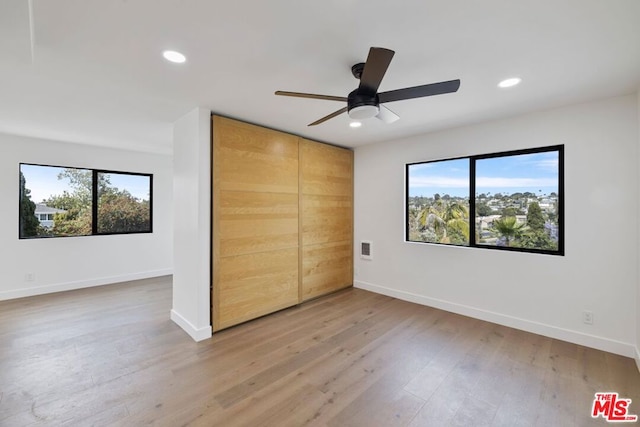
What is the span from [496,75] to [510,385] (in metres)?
2.44

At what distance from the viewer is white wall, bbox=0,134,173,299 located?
4.03 metres

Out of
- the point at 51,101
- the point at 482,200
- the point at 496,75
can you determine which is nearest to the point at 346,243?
the point at 482,200

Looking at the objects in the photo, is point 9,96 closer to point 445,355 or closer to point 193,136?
point 193,136

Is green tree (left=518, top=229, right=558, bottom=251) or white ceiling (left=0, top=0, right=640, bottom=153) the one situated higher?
white ceiling (left=0, top=0, right=640, bottom=153)

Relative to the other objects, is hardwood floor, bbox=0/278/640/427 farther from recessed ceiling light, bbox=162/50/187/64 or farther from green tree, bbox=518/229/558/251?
recessed ceiling light, bbox=162/50/187/64

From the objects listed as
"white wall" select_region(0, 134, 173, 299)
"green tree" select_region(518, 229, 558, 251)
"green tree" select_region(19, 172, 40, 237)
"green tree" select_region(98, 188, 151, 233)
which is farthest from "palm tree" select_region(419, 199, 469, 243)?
"green tree" select_region(19, 172, 40, 237)

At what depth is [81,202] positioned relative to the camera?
4656 mm

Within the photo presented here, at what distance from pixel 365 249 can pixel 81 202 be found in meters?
4.89

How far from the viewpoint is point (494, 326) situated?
10.5ft

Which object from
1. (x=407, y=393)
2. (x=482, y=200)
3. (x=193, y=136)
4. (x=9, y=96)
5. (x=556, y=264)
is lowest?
(x=407, y=393)

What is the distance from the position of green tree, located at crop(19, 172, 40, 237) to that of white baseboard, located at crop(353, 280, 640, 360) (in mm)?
5573

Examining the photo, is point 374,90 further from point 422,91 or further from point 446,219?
point 446,219

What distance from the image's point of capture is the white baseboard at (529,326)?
8.46ft

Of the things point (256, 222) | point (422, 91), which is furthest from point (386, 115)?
point (256, 222)
